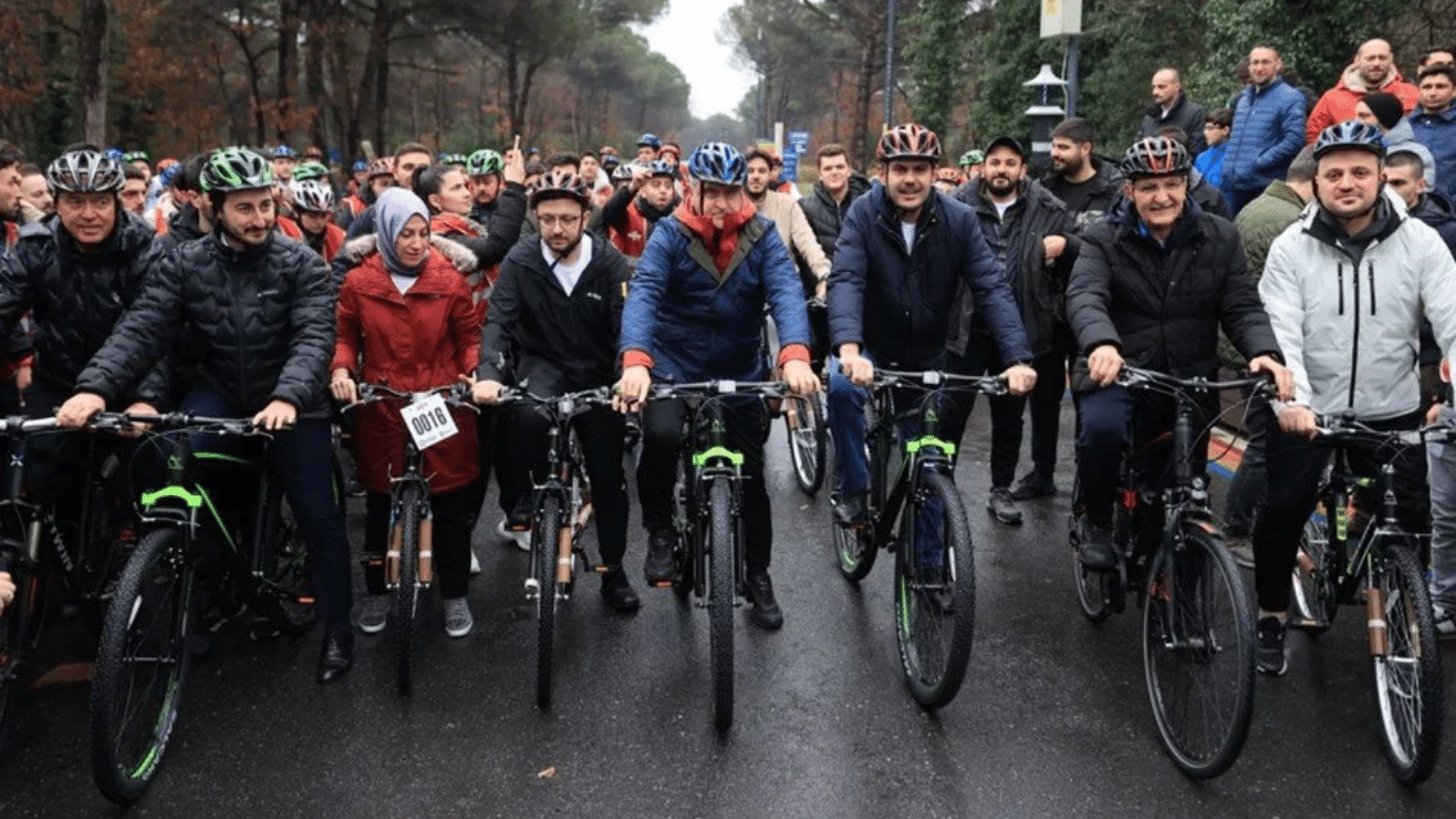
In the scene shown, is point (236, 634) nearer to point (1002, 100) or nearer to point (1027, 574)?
point (1027, 574)

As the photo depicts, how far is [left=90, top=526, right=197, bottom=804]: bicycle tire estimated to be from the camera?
3635mm

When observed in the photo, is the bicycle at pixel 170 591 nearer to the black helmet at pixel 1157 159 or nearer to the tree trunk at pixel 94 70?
the black helmet at pixel 1157 159

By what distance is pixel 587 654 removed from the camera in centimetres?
502

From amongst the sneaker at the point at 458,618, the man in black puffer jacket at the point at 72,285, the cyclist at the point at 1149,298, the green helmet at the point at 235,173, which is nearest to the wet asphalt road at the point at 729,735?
the sneaker at the point at 458,618

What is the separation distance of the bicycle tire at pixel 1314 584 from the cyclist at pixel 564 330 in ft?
9.60

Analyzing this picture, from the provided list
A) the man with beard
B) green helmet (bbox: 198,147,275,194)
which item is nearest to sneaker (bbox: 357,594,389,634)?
green helmet (bbox: 198,147,275,194)

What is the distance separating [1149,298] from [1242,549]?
206 cm

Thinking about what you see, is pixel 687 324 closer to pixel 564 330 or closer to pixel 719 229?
pixel 719 229

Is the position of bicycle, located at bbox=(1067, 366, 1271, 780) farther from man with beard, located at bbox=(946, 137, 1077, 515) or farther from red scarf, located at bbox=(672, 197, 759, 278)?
man with beard, located at bbox=(946, 137, 1077, 515)

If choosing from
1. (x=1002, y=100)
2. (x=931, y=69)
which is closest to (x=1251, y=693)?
(x=1002, y=100)

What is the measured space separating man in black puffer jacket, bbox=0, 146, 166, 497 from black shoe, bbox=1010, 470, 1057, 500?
4952mm

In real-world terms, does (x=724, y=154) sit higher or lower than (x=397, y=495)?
higher

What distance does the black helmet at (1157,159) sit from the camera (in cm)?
451

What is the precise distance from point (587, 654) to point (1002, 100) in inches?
970
